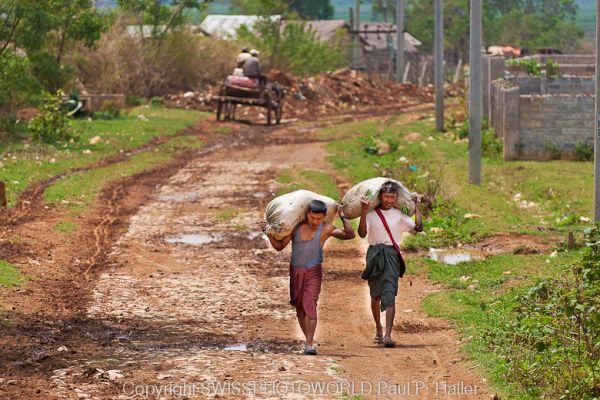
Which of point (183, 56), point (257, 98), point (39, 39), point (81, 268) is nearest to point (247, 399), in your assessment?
point (81, 268)

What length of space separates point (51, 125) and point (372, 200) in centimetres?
1772

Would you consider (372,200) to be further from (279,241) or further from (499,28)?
(499,28)

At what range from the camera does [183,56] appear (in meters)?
45.7

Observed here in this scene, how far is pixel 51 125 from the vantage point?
27656 mm

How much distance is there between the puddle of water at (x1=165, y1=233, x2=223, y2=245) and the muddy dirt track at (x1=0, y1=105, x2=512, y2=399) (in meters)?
0.03

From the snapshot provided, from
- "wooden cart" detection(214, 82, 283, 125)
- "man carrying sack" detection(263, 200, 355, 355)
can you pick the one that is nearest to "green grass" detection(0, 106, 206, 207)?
"wooden cart" detection(214, 82, 283, 125)

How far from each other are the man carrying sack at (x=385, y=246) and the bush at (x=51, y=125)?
688 inches

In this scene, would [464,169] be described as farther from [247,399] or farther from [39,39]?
[247,399]

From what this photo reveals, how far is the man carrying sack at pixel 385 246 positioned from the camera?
36.6ft

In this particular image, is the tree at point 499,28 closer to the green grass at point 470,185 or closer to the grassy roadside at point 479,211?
the grassy roadside at point 479,211

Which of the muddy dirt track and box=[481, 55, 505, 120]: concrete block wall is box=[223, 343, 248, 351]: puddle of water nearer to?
the muddy dirt track

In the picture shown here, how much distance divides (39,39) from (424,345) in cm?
1890

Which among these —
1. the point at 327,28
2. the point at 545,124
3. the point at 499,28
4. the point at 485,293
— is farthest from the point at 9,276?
the point at 499,28

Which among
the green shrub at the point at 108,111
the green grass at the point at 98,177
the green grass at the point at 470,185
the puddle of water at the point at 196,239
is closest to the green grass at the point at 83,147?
the green shrub at the point at 108,111
